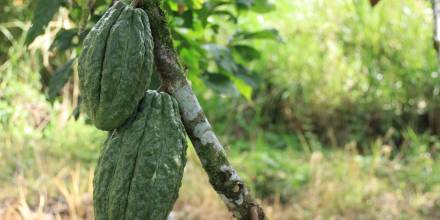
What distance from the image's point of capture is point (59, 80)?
6.47 feet

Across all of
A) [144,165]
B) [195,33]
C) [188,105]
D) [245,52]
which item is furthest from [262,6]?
[144,165]

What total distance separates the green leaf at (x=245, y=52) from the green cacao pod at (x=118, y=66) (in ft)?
4.19

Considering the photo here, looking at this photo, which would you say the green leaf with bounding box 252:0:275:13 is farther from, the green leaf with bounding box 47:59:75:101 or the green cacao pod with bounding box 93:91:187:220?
the green cacao pod with bounding box 93:91:187:220

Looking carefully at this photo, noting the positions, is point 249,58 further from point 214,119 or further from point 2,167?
point 214,119

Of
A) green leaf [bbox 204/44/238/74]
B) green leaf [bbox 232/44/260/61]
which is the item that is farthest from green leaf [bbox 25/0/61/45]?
green leaf [bbox 232/44/260/61]

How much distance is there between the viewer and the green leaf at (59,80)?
1.94 meters

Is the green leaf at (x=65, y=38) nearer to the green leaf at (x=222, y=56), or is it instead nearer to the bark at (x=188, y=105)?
the green leaf at (x=222, y=56)

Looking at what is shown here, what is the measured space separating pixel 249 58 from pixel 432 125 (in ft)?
11.8

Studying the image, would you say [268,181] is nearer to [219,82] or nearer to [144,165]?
[219,82]

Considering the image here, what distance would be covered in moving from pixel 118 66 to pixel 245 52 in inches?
53.3

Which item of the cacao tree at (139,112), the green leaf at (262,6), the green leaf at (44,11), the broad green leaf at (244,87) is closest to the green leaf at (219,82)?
the broad green leaf at (244,87)

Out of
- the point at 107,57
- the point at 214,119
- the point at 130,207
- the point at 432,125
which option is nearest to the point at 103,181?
the point at 130,207

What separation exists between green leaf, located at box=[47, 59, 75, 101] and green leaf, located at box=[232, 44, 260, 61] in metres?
0.69

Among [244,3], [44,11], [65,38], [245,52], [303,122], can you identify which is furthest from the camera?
[303,122]
